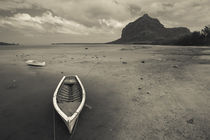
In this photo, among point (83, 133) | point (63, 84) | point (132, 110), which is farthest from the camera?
point (63, 84)

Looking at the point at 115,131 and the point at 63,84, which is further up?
the point at 63,84

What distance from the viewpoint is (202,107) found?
9.74m

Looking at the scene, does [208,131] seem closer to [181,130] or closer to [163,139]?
[181,130]

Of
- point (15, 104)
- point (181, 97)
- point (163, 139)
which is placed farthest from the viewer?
point (181, 97)

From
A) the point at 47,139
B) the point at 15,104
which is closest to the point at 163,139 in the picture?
the point at 47,139

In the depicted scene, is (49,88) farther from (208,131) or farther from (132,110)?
(208,131)

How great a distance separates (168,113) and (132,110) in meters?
2.74

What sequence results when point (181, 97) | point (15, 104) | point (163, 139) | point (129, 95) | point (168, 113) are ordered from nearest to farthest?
point (163, 139) → point (168, 113) → point (15, 104) → point (181, 97) → point (129, 95)

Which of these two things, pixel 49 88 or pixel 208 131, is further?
pixel 49 88

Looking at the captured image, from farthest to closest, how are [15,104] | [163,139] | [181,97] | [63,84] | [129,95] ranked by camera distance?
[63,84]
[129,95]
[181,97]
[15,104]
[163,139]

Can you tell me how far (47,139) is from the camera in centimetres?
679

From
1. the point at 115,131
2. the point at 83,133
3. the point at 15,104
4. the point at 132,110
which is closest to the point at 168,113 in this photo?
the point at 132,110

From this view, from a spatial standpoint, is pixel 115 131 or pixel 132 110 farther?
pixel 132 110

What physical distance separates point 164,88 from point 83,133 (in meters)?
11.2
